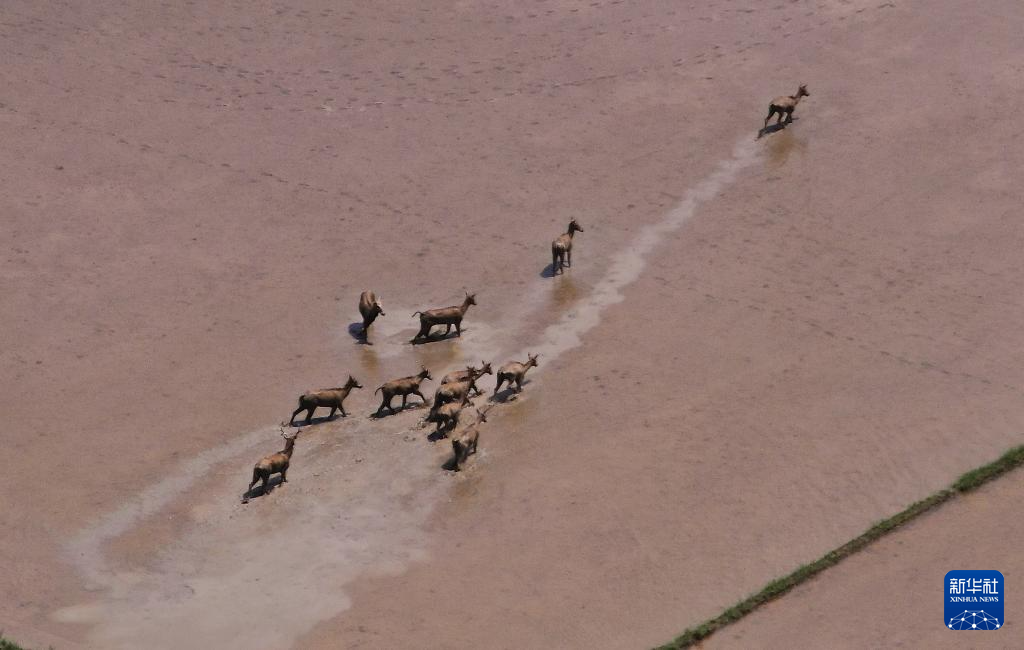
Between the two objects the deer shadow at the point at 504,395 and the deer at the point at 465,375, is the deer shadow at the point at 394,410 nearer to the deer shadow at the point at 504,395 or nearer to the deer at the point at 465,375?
the deer at the point at 465,375

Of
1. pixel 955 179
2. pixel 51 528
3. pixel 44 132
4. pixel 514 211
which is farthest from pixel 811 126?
pixel 51 528

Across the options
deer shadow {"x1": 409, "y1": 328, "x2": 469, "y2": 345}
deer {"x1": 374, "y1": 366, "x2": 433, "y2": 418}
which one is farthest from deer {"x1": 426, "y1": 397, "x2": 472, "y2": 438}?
deer shadow {"x1": 409, "y1": 328, "x2": 469, "y2": 345}

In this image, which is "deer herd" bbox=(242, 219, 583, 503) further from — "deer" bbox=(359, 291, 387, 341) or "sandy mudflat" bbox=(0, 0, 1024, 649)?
"deer" bbox=(359, 291, 387, 341)

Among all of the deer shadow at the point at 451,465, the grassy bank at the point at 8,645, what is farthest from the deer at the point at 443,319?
the grassy bank at the point at 8,645

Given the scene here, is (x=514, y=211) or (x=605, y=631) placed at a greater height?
(x=514, y=211)

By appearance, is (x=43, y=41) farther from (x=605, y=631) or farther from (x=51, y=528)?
(x=605, y=631)

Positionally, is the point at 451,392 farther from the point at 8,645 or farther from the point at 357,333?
the point at 8,645

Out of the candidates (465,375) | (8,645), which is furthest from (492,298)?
(8,645)
